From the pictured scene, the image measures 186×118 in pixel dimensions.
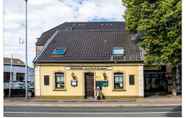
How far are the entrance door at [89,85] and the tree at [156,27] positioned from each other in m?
5.10

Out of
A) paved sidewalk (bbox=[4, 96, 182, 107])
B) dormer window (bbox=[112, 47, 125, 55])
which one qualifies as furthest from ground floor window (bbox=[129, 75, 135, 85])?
dormer window (bbox=[112, 47, 125, 55])

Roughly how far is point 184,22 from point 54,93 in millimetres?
32003

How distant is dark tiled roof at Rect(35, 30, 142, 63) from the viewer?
1435 inches

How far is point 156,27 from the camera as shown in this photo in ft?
108

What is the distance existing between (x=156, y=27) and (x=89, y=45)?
8303 mm

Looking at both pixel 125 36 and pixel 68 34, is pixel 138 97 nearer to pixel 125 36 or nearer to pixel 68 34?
pixel 125 36

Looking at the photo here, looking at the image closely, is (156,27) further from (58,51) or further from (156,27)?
(58,51)

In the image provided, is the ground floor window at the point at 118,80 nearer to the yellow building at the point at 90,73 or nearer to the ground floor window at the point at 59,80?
the yellow building at the point at 90,73

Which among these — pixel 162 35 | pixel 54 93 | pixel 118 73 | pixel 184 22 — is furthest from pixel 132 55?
pixel 184 22

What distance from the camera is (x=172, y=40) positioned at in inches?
1222

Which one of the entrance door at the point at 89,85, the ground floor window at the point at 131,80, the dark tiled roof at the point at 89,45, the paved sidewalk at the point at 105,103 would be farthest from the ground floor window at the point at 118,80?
the entrance door at the point at 89,85

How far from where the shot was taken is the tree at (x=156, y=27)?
3000 centimetres

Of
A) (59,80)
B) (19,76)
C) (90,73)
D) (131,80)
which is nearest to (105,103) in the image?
(131,80)

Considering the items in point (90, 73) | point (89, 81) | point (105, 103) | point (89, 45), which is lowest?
point (105, 103)
